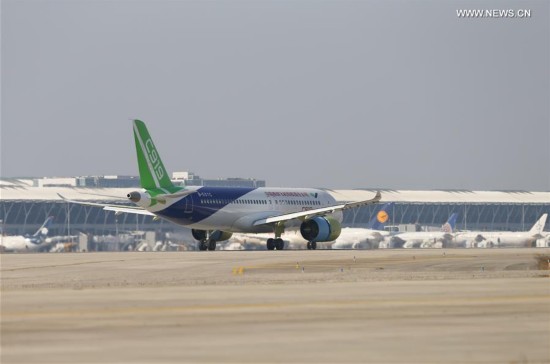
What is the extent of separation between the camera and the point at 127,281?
38344 millimetres

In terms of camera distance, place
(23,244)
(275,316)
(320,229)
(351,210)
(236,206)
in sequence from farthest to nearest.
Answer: (351,210), (23,244), (320,229), (236,206), (275,316)

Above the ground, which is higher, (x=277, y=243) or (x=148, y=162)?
(x=148, y=162)

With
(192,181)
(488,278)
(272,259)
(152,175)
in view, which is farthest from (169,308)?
(192,181)

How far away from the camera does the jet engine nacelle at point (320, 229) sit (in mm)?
78250

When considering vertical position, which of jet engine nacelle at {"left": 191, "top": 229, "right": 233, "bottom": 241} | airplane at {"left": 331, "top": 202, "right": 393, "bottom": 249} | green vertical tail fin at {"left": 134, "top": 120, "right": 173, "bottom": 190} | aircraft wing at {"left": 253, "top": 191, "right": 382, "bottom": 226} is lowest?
airplane at {"left": 331, "top": 202, "right": 393, "bottom": 249}

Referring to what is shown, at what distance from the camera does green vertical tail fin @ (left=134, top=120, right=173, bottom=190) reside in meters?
72.3

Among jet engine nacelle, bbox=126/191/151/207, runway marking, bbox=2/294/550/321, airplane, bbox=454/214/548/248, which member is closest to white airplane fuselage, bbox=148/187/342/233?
jet engine nacelle, bbox=126/191/151/207

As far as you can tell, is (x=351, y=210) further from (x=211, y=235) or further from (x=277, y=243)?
(x=277, y=243)

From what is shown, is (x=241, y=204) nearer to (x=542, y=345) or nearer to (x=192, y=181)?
(x=542, y=345)

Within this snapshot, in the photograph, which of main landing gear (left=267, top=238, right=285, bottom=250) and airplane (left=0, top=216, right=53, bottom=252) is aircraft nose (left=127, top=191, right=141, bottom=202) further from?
airplane (left=0, top=216, right=53, bottom=252)

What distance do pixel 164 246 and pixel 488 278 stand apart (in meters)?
57.5

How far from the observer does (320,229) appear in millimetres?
78188

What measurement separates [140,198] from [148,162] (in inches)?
128

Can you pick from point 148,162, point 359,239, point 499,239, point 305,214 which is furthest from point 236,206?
point 499,239
